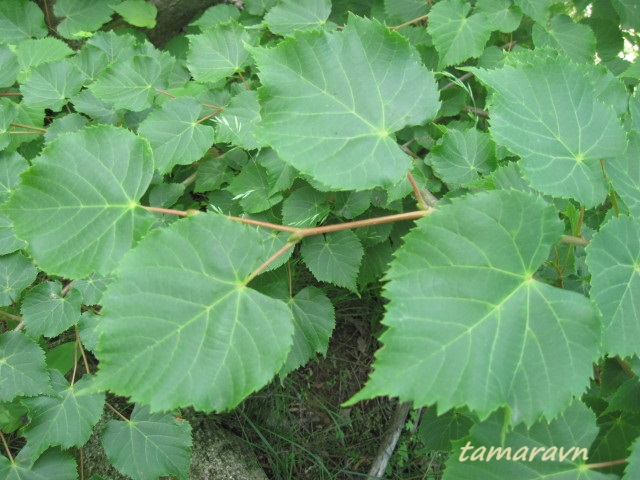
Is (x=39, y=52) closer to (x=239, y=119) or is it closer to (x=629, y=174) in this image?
(x=239, y=119)

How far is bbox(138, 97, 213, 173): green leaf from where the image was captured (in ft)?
5.73

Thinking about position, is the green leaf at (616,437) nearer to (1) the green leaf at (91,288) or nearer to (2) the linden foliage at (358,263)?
(2) the linden foliage at (358,263)

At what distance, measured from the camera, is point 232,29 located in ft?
6.13

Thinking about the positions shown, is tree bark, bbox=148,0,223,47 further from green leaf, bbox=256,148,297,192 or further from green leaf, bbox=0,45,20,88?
green leaf, bbox=256,148,297,192

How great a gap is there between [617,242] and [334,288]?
1.29 meters

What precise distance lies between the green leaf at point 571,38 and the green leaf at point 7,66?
6.72ft

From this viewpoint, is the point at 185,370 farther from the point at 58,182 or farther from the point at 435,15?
the point at 435,15

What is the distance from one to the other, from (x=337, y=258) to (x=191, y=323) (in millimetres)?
724

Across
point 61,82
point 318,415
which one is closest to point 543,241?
point 318,415

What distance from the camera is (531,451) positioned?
1154 mm

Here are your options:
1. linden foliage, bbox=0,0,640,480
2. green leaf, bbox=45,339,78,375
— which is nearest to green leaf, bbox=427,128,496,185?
linden foliage, bbox=0,0,640,480

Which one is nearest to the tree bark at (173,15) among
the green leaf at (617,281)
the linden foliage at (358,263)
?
the linden foliage at (358,263)

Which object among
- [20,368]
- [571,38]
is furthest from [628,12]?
[20,368]

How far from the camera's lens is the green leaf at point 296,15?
76.2 inches
